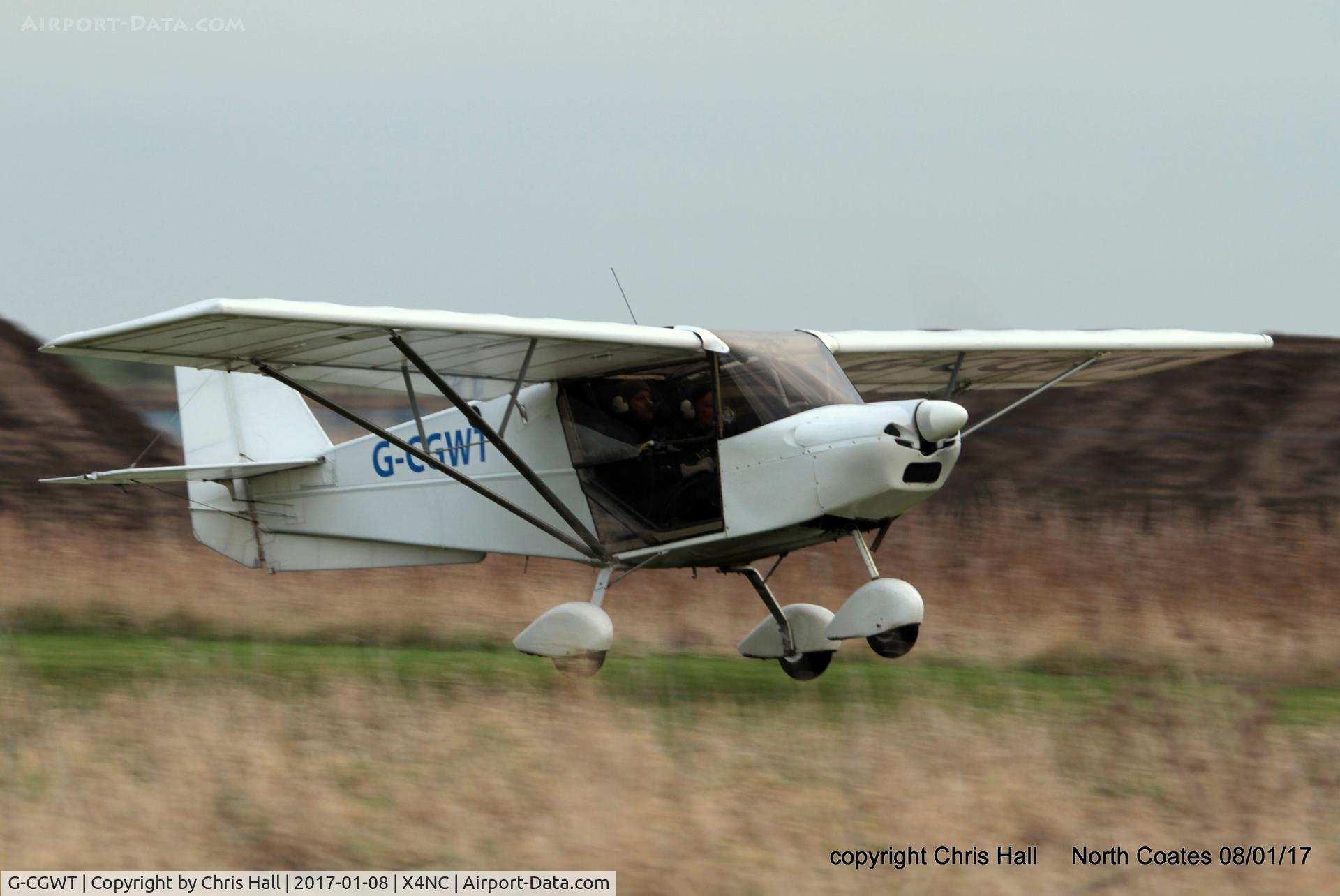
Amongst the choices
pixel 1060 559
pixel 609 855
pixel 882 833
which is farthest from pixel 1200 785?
pixel 1060 559

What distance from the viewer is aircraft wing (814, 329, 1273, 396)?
11.3 meters

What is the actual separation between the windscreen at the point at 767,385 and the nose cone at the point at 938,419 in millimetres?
780

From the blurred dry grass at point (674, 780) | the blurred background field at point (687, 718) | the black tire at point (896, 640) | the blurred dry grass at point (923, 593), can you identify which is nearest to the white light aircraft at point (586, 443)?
the black tire at point (896, 640)

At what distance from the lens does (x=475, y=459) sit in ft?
35.2

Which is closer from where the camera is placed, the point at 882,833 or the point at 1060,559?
the point at 882,833

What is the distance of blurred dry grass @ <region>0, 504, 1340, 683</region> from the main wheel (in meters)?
2.30

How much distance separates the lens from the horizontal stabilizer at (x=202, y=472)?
11.4m

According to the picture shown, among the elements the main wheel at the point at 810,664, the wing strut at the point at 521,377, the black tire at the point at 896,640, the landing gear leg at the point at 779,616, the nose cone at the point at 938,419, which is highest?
the wing strut at the point at 521,377

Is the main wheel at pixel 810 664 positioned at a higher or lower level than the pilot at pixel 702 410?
lower

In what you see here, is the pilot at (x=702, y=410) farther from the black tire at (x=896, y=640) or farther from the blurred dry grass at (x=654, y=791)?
the blurred dry grass at (x=654, y=791)

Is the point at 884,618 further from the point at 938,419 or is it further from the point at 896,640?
the point at 938,419

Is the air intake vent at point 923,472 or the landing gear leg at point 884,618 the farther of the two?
the air intake vent at point 923,472

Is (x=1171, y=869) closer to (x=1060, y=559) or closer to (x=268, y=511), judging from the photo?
(x=268, y=511)

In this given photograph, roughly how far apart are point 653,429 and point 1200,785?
452cm
